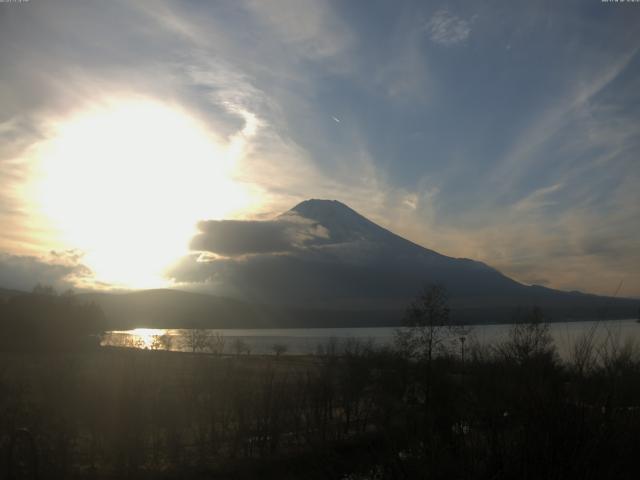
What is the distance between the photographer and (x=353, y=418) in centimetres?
2323

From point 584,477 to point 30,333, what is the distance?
208 ft

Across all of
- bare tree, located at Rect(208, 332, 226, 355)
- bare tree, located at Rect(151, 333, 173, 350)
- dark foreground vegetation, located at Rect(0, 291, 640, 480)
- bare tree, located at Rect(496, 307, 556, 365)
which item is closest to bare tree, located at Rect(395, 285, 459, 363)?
dark foreground vegetation, located at Rect(0, 291, 640, 480)

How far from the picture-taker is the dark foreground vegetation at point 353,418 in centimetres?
486

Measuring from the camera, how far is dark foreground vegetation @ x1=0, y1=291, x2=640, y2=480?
4.86m

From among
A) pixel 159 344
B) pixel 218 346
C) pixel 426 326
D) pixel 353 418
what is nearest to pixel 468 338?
pixel 426 326

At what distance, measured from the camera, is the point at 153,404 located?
15.4 m

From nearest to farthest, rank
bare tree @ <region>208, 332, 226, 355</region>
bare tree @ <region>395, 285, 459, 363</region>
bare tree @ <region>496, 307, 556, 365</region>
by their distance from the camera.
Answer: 1. bare tree @ <region>496, 307, 556, 365</region>
2. bare tree @ <region>395, 285, 459, 363</region>
3. bare tree @ <region>208, 332, 226, 355</region>

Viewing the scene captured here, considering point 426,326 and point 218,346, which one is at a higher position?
point 426,326

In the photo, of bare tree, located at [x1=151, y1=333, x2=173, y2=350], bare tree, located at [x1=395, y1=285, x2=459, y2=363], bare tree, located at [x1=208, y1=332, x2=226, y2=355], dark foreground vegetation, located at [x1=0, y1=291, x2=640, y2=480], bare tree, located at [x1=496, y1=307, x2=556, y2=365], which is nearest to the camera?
dark foreground vegetation, located at [x1=0, y1=291, x2=640, y2=480]

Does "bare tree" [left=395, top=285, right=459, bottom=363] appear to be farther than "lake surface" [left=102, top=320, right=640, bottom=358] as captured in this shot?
Yes

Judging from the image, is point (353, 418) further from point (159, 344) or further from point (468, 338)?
point (468, 338)

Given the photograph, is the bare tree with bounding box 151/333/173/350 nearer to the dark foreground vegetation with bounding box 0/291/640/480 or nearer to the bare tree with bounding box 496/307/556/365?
the dark foreground vegetation with bounding box 0/291/640/480

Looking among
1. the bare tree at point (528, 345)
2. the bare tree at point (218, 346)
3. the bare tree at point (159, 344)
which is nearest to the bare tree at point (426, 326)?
the bare tree at point (528, 345)

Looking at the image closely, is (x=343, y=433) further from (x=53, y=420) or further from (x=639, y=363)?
(x=639, y=363)
